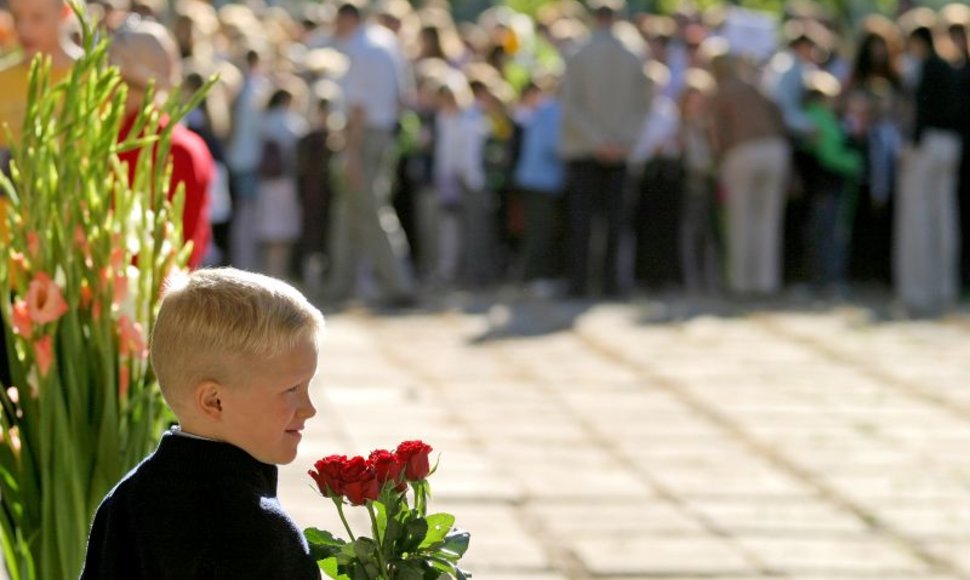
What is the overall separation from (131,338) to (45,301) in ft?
0.57

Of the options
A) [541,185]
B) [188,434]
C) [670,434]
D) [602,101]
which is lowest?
[670,434]

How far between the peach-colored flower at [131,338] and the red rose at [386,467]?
53.5 inches

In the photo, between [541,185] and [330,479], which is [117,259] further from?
[541,185]

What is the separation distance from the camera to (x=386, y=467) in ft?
9.73

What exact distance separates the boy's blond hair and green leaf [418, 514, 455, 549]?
0.35 meters

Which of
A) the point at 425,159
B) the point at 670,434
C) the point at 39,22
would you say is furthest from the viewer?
the point at 425,159

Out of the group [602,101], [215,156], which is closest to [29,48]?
[215,156]

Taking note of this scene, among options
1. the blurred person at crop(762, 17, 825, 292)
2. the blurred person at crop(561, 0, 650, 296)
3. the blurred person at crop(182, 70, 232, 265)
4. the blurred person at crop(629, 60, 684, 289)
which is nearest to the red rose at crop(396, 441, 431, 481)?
the blurred person at crop(182, 70, 232, 265)

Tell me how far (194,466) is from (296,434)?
0.44ft

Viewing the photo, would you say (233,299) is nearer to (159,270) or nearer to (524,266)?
(159,270)

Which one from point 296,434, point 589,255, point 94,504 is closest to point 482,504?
point 94,504

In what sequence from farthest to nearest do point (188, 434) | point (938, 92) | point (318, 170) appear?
point (318, 170) < point (938, 92) < point (188, 434)

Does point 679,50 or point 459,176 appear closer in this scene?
point 459,176

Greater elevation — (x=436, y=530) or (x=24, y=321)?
(x=24, y=321)
